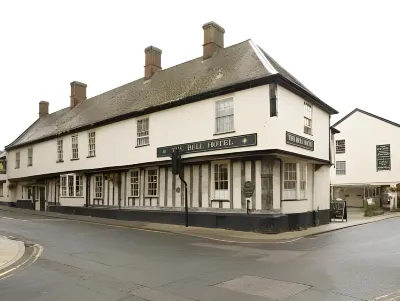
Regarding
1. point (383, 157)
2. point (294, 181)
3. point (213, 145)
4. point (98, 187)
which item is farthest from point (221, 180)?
point (383, 157)

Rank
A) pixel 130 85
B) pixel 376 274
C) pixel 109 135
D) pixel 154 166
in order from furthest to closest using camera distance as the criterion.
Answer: pixel 130 85 → pixel 109 135 → pixel 154 166 → pixel 376 274

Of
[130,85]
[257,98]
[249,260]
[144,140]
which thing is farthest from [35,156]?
[249,260]

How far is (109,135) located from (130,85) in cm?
531

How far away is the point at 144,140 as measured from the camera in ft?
70.9

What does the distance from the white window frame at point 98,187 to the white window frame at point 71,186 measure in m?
1.69

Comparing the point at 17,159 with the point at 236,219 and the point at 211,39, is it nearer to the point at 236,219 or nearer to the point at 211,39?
the point at 211,39

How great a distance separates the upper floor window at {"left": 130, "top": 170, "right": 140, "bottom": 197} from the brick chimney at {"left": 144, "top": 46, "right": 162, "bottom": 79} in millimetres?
7536

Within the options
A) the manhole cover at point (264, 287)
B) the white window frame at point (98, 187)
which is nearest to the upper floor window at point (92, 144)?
the white window frame at point (98, 187)

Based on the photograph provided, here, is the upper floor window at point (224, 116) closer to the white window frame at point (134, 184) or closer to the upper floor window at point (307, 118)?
the upper floor window at point (307, 118)

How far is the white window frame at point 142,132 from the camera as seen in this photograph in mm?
21406

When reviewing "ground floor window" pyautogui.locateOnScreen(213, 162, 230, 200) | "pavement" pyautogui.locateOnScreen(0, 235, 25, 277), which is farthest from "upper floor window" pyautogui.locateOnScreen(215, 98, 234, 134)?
"pavement" pyautogui.locateOnScreen(0, 235, 25, 277)

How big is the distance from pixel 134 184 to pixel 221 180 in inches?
266

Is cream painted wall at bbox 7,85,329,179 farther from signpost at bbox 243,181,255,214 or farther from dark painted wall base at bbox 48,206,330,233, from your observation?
dark painted wall base at bbox 48,206,330,233

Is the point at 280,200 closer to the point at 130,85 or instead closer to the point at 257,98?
the point at 257,98
